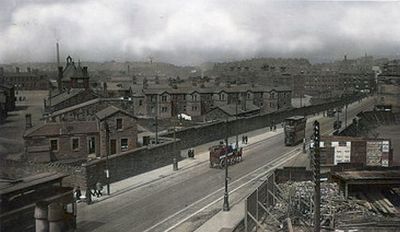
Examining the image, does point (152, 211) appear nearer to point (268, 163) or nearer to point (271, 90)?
point (268, 163)

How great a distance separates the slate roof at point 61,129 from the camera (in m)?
34.1

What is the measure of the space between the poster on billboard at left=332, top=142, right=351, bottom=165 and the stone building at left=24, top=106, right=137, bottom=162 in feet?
49.7

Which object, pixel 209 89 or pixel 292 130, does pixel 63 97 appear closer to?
pixel 292 130

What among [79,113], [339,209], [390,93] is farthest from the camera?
[390,93]

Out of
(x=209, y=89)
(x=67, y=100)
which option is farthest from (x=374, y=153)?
(x=209, y=89)

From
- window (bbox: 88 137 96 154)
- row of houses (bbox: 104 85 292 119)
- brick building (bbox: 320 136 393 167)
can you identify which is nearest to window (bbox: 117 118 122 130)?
window (bbox: 88 137 96 154)

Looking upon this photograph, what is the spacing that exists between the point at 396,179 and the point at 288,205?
5.86 m

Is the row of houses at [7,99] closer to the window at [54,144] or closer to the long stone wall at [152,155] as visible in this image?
the window at [54,144]

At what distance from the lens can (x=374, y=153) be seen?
34.6 m

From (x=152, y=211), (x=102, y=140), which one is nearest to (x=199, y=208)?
(x=152, y=211)

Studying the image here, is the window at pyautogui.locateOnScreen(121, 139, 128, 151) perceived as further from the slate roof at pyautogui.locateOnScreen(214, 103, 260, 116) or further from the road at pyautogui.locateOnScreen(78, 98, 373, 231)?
the slate roof at pyautogui.locateOnScreen(214, 103, 260, 116)

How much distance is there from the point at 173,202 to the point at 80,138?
14.6 m

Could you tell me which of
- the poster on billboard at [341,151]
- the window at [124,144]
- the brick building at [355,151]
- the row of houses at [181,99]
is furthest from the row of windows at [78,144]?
the row of houses at [181,99]

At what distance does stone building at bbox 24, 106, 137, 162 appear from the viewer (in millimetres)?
33906
